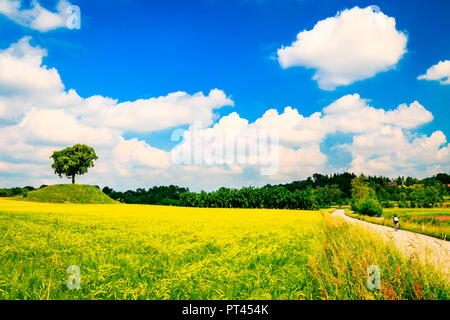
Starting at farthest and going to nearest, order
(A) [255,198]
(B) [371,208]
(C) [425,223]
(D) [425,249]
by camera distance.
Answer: (A) [255,198] < (B) [371,208] < (C) [425,223] < (D) [425,249]

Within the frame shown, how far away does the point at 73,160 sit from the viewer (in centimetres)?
7888

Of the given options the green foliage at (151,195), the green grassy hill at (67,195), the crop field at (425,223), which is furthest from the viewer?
the green foliage at (151,195)

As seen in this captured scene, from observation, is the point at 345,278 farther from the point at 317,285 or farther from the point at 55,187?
the point at 55,187

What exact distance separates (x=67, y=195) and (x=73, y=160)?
11.4m

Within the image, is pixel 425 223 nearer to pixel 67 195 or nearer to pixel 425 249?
pixel 425 249

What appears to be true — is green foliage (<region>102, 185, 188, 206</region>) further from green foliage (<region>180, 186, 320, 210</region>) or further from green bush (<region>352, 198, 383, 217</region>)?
green bush (<region>352, 198, 383, 217</region>)

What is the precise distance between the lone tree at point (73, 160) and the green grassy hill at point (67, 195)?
442 cm

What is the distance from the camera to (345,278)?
609cm

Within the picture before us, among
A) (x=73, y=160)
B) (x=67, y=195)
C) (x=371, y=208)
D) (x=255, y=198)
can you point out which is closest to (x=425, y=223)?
(x=371, y=208)

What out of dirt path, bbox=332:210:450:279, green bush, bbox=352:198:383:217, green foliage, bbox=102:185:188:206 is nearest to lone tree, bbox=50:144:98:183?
green foliage, bbox=102:185:188:206

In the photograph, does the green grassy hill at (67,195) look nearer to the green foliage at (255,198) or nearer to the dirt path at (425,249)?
the green foliage at (255,198)

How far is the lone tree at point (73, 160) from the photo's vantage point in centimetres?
7788

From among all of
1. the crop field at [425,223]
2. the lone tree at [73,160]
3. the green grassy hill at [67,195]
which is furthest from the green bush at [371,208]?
the lone tree at [73,160]
